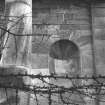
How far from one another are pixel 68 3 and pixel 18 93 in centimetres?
519

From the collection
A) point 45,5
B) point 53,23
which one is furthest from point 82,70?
point 45,5

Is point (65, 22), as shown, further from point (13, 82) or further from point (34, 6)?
point (13, 82)

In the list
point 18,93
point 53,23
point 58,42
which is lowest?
point 18,93

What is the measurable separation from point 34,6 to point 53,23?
82cm

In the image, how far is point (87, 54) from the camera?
7.93 metres

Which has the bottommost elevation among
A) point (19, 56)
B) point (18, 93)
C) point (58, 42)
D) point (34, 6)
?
point (18, 93)

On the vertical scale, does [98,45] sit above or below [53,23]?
below

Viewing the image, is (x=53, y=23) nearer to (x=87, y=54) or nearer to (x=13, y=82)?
(x=87, y=54)

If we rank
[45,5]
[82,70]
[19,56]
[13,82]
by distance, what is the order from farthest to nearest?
[45,5] < [82,70] < [19,56] < [13,82]

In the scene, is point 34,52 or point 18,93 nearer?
point 18,93

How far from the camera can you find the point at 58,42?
8227 millimetres

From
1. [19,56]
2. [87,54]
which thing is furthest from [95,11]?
[19,56]

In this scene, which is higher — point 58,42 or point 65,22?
point 65,22

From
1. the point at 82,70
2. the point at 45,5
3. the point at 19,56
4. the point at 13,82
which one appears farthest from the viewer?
the point at 45,5
